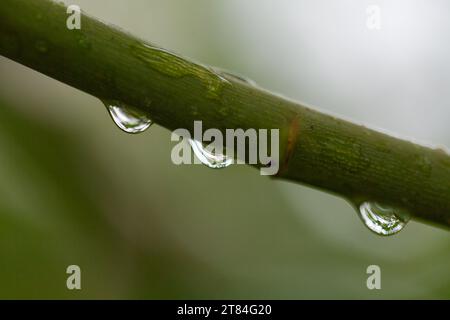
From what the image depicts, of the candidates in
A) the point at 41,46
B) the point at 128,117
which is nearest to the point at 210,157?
the point at 128,117

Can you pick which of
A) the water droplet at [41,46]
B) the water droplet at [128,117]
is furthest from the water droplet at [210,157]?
the water droplet at [41,46]

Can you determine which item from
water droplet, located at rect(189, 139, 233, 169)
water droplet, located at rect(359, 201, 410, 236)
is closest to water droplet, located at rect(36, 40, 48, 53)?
water droplet, located at rect(189, 139, 233, 169)

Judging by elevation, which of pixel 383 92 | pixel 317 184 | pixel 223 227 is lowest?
pixel 317 184

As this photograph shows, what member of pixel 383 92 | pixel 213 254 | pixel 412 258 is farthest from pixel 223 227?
pixel 383 92

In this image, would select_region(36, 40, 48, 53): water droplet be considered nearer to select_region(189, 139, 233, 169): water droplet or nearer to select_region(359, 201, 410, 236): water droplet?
select_region(189, 139, 233, 169): water droplet

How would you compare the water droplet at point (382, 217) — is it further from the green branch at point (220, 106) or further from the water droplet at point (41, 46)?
the water droplet at point (41, 46)

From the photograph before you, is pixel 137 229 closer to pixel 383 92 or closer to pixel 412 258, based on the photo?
pixel 412 258

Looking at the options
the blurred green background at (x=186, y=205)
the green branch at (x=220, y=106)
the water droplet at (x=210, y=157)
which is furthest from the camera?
the blurred green background at (x=186, y=205)
